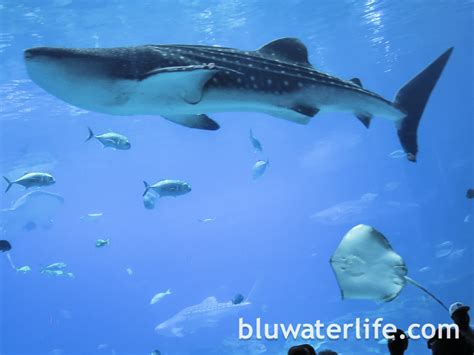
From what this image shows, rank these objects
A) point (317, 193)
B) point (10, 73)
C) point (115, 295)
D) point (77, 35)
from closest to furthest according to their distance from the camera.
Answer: point (77, 35), point (10, 73), point (317, 193), point (115, 295)

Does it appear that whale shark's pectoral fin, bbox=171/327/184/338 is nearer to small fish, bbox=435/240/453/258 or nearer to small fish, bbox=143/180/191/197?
small fish, bbox=435/240/453/258

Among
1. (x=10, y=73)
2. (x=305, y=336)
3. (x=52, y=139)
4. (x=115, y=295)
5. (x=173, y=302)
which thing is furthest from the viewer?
(x=173, y=302)

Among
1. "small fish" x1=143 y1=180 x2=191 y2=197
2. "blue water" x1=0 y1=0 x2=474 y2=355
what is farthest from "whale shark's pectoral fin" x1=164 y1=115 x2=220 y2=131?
"blue water" x1=0 y1=0 x2=474 y2=355

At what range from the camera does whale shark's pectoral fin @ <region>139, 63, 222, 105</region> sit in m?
3.62

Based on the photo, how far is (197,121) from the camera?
435 cm

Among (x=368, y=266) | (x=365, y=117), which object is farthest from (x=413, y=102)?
(x=368, y=266)

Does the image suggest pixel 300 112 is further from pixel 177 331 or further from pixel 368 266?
pixel 177 331

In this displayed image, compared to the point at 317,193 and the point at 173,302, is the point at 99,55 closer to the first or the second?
the point at 317,193

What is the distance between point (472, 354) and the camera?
111 inches

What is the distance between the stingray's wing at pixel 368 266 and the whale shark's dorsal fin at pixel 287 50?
69.6 inches

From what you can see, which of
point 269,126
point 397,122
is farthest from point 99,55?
point 269,126

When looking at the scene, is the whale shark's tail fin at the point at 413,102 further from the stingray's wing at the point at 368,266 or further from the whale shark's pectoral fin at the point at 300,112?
the whale shark's pectoral fin at the point at 300,112

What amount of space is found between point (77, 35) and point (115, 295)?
6229cm

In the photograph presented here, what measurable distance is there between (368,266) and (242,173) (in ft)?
183
